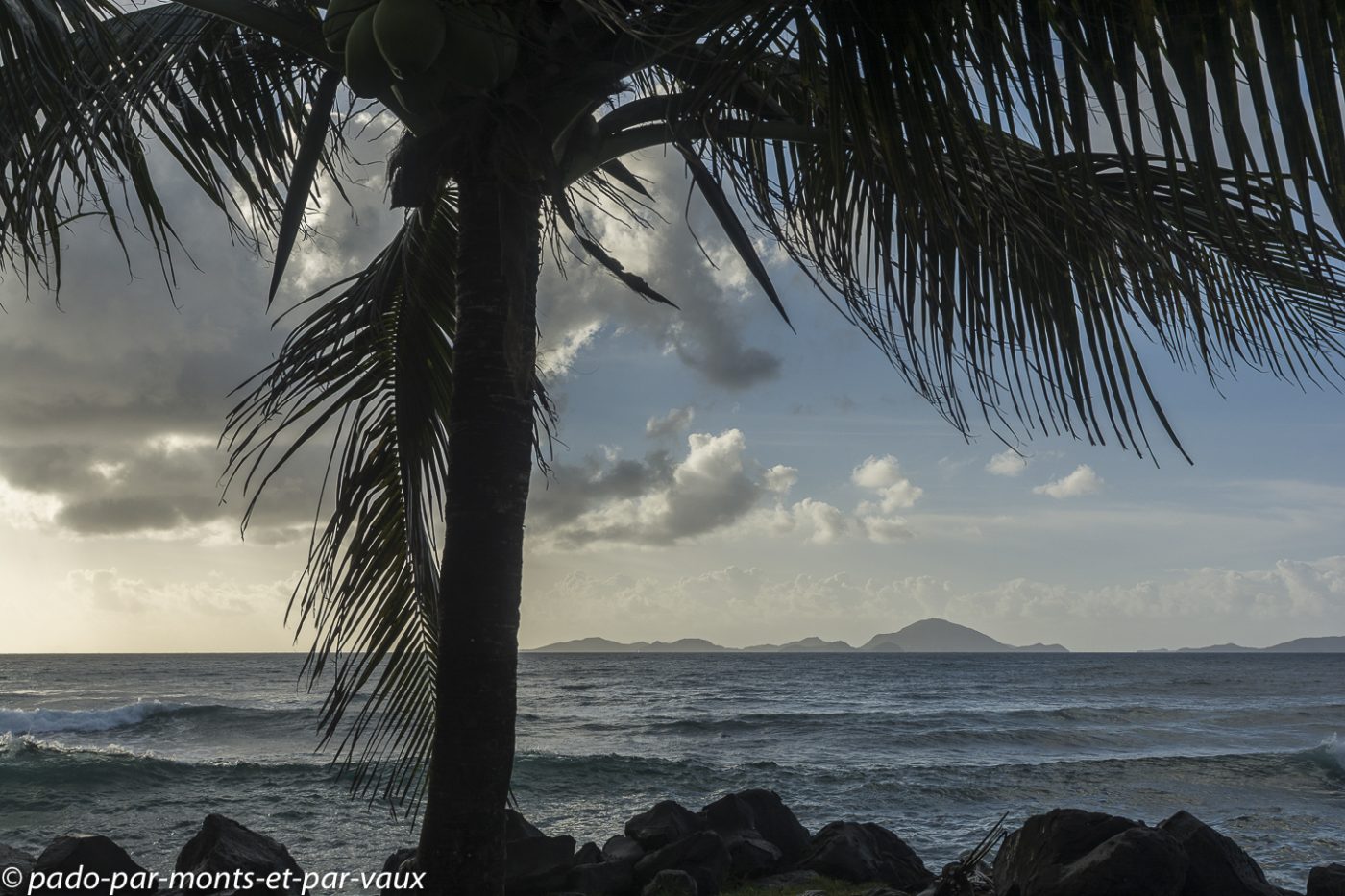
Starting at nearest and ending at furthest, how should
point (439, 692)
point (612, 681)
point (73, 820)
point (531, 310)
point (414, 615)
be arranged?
1. point (439, 692)
2. point (531, 310)
3. point (414, 615)
4. point (73, 820)
5. point (612, 681)

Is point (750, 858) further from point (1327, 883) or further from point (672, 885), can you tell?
point (1327, 883)

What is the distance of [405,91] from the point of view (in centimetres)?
252

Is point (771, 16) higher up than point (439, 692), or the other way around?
point (771, 16)

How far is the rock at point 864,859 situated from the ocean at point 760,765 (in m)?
1.98

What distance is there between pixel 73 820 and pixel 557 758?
26.6 ft

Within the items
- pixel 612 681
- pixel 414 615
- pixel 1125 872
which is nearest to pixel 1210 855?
pixel 1125 872

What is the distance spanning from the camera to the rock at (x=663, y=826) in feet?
27.3

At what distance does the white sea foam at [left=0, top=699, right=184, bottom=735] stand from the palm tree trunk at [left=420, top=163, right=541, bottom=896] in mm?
30556

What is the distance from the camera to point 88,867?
698 cm

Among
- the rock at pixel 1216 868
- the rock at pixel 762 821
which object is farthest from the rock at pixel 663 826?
the rock at pixel 1216 868

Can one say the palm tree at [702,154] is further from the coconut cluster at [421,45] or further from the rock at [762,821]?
the rock at [762,821]

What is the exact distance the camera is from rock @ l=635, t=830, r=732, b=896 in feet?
24.6

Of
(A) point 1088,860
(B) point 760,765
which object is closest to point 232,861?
(A) point 1088,860

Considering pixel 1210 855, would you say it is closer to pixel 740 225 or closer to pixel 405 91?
pixel 740 225
